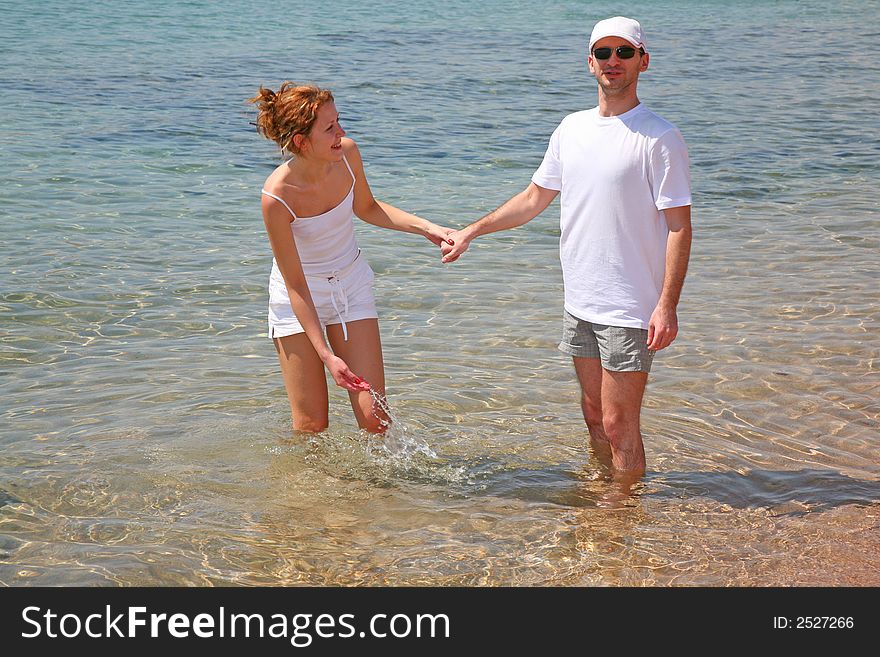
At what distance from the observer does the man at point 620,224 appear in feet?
14.3

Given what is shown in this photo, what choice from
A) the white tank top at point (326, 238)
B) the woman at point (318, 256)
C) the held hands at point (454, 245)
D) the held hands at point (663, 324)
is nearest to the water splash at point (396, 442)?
the woman at point (318, 256)

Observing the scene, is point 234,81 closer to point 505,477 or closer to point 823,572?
point 505,477

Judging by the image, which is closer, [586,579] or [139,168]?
[586,579]

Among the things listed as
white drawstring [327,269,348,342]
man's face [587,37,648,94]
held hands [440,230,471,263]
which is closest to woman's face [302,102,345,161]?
white drawstring [327,269,348,342]

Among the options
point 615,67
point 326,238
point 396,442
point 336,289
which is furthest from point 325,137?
point 396,442

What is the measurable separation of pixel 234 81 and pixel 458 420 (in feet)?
48.9

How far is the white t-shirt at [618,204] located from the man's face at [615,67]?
120 millimetres

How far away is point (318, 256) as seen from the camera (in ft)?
A: 16.4

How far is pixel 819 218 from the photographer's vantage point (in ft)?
36.4

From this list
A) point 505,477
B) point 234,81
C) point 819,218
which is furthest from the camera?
point 234,81

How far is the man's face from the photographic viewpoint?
4.39m

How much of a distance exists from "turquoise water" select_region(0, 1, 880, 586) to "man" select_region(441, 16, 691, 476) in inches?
30.7

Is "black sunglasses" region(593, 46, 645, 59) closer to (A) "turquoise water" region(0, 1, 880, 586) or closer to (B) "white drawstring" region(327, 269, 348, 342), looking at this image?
(B) "white drawstring" region(327, 269, 348, 342)
